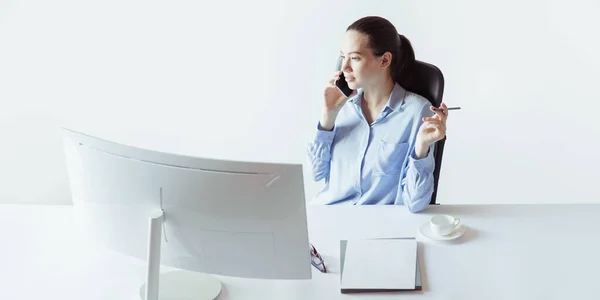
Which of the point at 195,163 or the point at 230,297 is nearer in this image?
the point at 195,163

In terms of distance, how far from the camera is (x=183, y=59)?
3.36 meters

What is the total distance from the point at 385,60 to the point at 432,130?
0.98 ft

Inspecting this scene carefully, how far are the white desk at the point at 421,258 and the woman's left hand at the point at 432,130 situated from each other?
7.6 inches

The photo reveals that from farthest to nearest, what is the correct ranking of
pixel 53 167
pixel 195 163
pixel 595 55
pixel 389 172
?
1. pixel 53 167
2. pixel 595 55
3. pixel 389 172
4. pixel 195 163

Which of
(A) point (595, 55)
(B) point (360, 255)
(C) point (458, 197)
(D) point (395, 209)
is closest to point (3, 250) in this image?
(B) point (360, 255)

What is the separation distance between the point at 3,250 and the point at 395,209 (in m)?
1.06

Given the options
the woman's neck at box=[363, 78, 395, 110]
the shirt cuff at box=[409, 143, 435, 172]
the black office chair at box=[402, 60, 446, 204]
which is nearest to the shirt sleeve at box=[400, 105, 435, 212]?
the shirt cuff at box=[409, 143, 435, 172]

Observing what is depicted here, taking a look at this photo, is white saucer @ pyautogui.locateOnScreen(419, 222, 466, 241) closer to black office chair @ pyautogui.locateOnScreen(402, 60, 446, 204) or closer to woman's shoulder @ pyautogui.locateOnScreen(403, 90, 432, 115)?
black office chair @ pyautogui.locateOnScreen(402, 60, 446, 204)

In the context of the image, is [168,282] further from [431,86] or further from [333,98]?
[431,86]

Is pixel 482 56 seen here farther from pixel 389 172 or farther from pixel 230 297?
pixel 230 297

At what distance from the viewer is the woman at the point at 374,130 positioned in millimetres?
2123

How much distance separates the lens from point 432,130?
1961 millimetres

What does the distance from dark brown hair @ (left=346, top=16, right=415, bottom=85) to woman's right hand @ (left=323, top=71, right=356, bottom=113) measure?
15 centimetres

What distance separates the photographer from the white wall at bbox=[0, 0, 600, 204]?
3.24m
